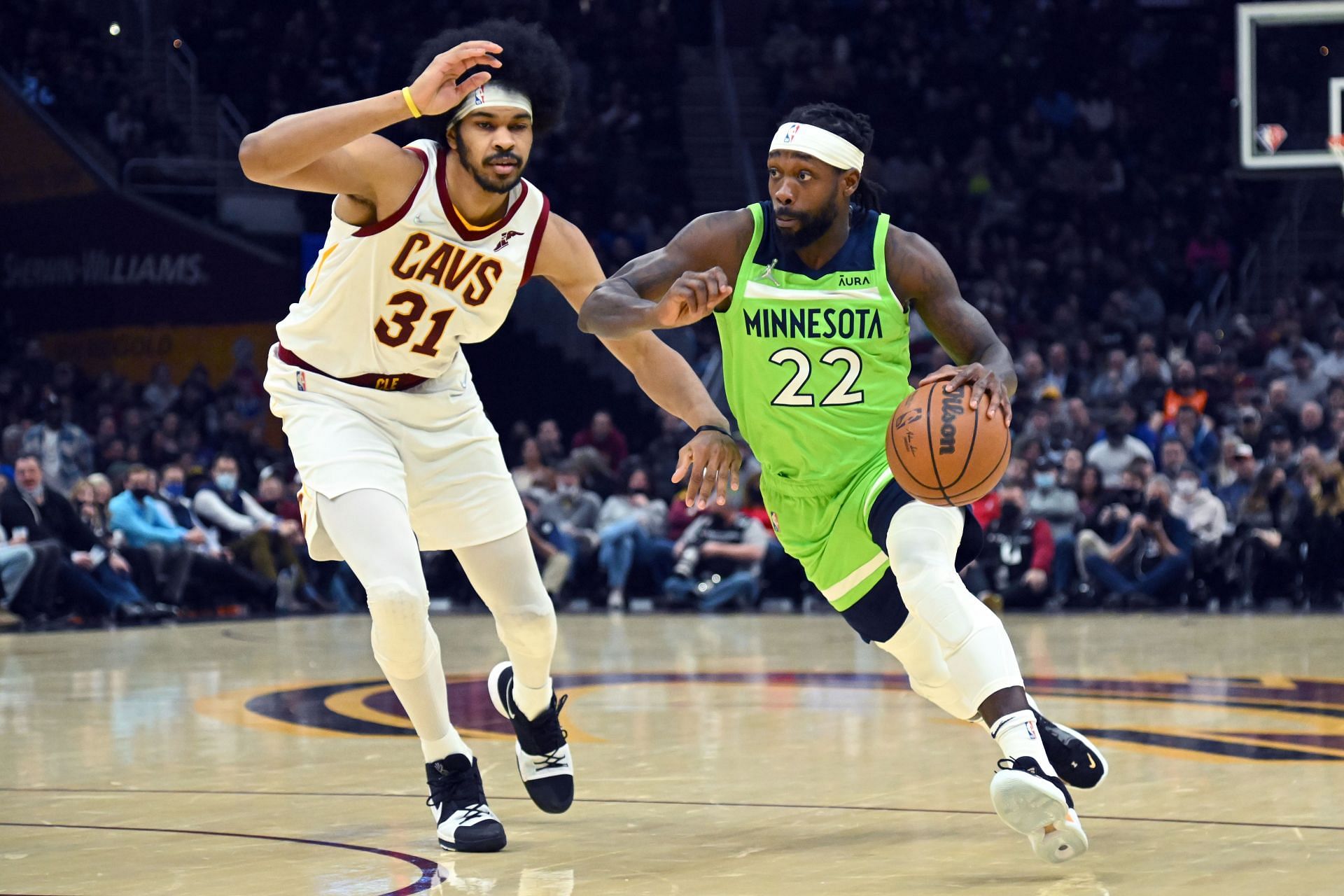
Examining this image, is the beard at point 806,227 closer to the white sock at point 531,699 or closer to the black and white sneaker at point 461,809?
the white sock at point 531,699

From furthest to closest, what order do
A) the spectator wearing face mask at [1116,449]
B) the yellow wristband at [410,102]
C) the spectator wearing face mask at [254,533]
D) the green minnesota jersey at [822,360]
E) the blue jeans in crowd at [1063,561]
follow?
the spectator wearing face mask at [1116,449]
the spectator wearing face mask at [254,533]
the blue jeans in crowd at [1063,561]
the green minnesota jersey at [822,360]
the yellow wristband at [410,102]

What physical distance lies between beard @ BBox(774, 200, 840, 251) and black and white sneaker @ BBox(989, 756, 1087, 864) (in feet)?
5.71

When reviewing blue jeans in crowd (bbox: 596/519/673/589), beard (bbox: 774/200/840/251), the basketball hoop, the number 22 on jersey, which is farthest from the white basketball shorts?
blue jeans in crowd (bbox: 596/519/673/589)

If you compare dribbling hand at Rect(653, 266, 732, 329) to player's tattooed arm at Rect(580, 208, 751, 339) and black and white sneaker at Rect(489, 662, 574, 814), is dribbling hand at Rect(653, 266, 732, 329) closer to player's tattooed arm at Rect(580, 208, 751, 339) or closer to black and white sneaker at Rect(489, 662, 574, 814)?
player's tattooed arm at Rect(580, 208, 751, 339)

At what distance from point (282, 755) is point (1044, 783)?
3367mm

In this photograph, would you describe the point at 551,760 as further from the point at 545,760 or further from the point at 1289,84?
the point at 1289,84

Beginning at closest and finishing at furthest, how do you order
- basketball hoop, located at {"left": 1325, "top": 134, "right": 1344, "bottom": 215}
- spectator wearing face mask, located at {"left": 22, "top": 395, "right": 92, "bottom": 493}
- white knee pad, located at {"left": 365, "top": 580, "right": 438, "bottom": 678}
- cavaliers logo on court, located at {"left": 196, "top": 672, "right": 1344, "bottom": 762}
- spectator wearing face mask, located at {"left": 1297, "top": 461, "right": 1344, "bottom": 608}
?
1. white knee pad, located at {"left": 365, "top": 580, "right": 438, "bottom": 678}
2. cavaliers logo on court, located at {"left": 196, "top": 672, "right": 1344, "bottom": 762}
3. basketball hoop, located at {"left": 1325, "top": 134, "right": 1344, "bottom": 215}
4. spectator wearing face mask, located at {"left": 1297, "top": 461, "right": 1344, "bottom": 608}
5. spectator wearing face mask, located at {"left": 22, "top": 395, "right": 92, "bottom": 493}

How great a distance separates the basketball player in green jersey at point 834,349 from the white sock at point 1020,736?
25cm

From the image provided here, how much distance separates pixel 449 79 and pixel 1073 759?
2533mm

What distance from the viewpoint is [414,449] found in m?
5.27

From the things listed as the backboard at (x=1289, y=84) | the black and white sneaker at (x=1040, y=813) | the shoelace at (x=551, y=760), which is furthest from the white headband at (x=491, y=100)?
the backboard at (x=1289, y=84)

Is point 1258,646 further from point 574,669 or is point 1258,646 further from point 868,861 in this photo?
point 868,861

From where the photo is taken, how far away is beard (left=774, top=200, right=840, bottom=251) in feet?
17.5

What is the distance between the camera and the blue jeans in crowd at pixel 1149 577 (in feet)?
45.8
